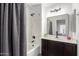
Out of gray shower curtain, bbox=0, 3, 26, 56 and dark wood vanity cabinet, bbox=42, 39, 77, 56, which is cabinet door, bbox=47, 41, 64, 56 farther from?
gray shower curtain, bbox=0, 3, 26, 56

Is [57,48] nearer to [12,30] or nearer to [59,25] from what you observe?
[59,25]

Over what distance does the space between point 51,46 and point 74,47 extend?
36 centimetres

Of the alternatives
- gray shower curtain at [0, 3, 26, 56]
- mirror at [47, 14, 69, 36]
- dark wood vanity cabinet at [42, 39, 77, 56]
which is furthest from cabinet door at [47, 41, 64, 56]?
gray shower curtain at [0, 3, 26, 56]

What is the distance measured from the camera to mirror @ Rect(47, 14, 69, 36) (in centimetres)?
117

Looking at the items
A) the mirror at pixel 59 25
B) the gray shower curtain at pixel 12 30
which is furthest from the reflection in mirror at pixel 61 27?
the gray shower curtain at pixel 12 30

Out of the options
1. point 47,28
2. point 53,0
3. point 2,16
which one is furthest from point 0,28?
point 47,28

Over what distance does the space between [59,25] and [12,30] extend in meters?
0.74

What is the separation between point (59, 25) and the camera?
1.18 m

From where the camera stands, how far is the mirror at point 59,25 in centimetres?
117

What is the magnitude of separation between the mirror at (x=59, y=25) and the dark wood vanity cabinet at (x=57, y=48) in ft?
0.63

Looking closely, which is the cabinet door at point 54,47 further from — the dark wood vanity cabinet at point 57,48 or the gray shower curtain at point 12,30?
the gray shower curtain at point 12,30

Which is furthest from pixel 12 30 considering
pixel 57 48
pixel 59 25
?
pixel 57 48

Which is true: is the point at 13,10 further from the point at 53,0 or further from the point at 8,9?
the point at 53,0

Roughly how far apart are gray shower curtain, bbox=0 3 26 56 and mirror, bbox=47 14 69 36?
652mm
